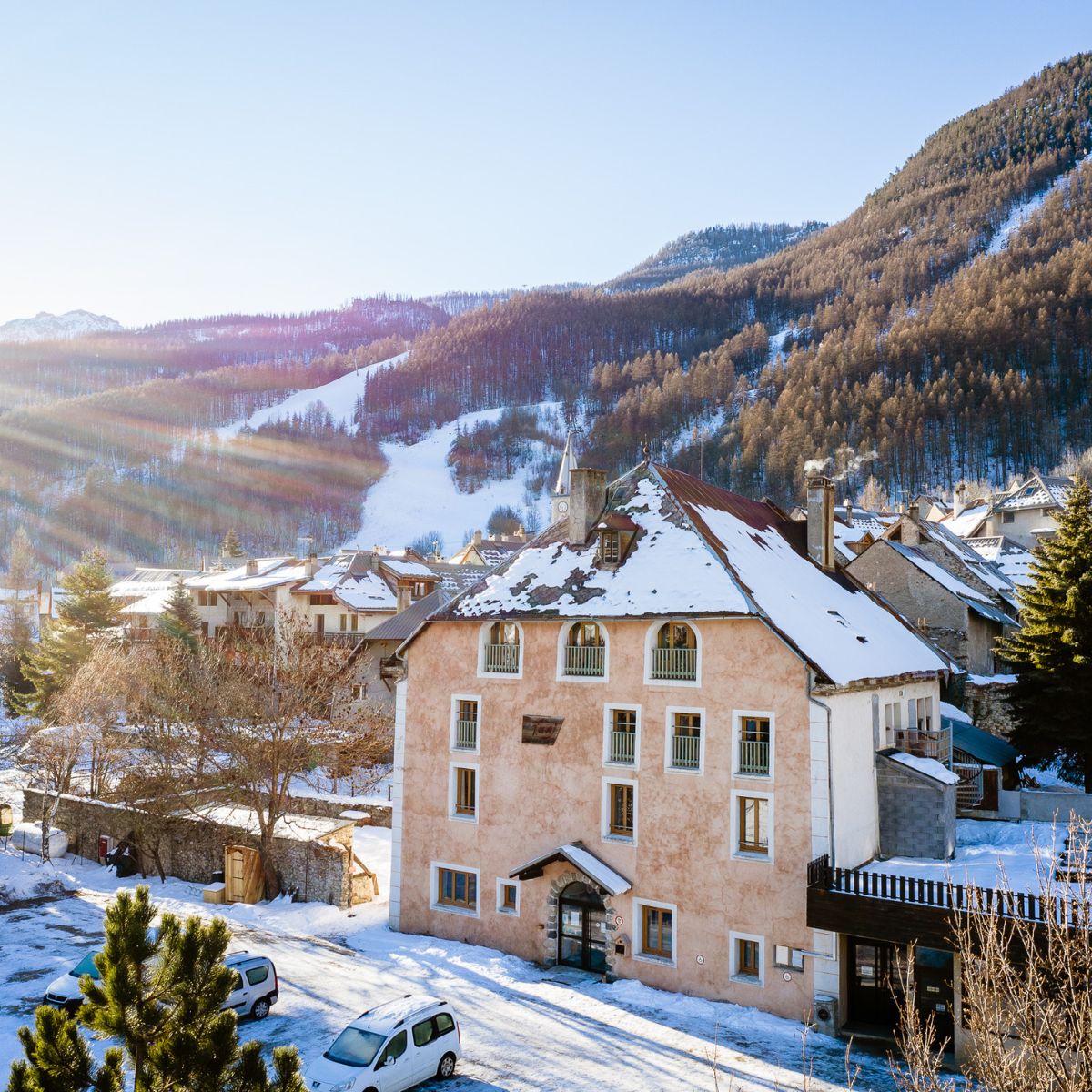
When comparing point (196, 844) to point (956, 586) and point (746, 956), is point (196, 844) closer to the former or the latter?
point (746, 956)

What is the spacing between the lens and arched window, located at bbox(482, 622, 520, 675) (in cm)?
2931

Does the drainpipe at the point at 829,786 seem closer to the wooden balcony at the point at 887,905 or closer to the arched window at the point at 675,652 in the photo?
the wooden balcony at the point at 887,905

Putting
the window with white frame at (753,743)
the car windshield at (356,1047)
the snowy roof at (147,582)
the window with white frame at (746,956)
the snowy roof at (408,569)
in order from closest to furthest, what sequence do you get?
1. the car windshield at (356,1047)
2. the window with white frame at (746,956)
3. the window with white frame at (753,743)
4. the snowy roof at (408,569)
5. the snowy roof at (147,582)

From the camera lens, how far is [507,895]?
28.7 meters

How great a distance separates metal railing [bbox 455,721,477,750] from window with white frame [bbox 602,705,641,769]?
4948mm

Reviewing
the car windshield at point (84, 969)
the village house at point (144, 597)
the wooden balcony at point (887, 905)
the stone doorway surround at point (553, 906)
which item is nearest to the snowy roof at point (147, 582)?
the village house at point (144, 597)

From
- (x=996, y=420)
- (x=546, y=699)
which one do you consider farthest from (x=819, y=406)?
(x=546, y=699)

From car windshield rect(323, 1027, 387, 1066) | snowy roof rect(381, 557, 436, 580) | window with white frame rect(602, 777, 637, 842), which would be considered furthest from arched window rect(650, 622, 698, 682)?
snowy roof rect(381, 557, 436, 580)

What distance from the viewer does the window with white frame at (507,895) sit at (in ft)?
93.1

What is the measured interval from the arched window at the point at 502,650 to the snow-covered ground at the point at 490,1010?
8524 millimetres

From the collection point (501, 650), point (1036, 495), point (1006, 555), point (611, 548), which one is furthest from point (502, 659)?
point (1036, 495)

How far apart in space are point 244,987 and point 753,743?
13.9 m

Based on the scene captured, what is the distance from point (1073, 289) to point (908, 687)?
191 metres

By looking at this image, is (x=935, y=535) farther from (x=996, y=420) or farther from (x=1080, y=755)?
(x=996, y=420)
